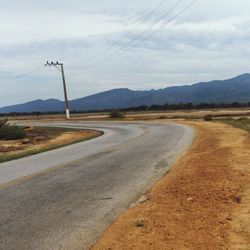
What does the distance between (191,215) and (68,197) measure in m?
2.96

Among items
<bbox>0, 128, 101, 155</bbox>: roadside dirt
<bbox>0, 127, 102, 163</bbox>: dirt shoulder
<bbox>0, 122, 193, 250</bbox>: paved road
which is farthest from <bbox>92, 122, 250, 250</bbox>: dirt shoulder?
<bbox>0, 128, 101, 155</bbox>: roadside dirt

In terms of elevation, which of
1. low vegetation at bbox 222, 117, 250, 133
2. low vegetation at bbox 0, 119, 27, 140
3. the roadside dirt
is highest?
low vegetation at bbox 0, 119, 27, 140

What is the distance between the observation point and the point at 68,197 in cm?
1071

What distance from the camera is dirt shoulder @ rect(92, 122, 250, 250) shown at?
7.14 m

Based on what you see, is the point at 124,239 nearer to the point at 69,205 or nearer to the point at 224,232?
the point at 224,232

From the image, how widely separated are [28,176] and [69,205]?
4795 millimetres

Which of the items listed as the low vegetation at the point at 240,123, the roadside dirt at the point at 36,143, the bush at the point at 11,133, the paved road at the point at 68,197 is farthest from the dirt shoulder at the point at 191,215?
the bush at the point at 11,133

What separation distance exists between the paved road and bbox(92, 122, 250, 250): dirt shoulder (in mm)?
366

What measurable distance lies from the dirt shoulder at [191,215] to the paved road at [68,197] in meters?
0.37

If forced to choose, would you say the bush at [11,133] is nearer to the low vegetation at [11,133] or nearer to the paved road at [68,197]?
the low vegetation at [11,133]

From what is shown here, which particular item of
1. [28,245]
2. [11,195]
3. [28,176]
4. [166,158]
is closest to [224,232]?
[28,245]

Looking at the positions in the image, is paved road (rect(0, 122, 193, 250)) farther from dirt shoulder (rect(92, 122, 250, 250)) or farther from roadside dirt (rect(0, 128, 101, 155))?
roadside dirt (rect(0, 128, 101, 155))

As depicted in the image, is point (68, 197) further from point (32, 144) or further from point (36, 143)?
point (36, 143)

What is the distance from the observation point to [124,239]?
7.34 metres
